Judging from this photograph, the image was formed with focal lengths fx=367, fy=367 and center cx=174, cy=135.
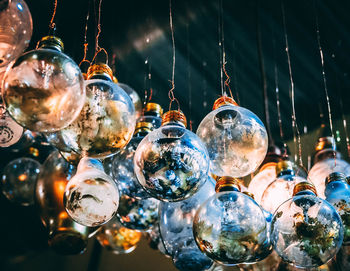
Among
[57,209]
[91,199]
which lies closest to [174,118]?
[91,199]

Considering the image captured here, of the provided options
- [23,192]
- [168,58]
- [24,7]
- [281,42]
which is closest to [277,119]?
[281,42]

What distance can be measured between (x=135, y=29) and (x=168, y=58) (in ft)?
1.41

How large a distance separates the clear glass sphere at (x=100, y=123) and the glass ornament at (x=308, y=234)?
58 cm

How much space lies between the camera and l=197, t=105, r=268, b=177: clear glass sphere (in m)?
1.26

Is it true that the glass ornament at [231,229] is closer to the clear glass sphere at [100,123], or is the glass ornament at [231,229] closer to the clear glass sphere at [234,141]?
the clear glass sphere at [234,141]

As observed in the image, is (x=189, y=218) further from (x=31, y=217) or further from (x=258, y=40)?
(x=31, y=217)

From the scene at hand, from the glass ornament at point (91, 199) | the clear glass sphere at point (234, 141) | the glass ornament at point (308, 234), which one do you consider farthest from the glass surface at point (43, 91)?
the glass ornament at point (308, 234)

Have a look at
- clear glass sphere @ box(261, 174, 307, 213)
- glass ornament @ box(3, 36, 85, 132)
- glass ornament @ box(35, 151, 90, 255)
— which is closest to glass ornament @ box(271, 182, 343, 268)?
clear glass sphere @ box(261, 174, 307, 213)

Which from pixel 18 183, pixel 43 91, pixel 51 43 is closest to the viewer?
pixel 43 91

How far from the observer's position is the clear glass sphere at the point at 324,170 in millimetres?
1739

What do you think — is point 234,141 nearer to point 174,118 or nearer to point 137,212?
point 174,118

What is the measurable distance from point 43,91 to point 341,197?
114cm

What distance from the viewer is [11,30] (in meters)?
1.13

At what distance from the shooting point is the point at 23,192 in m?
2.50
